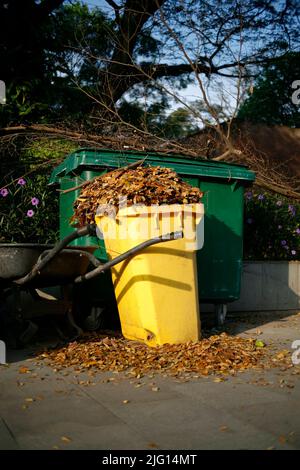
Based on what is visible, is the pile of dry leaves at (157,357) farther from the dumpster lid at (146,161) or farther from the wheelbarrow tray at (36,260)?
the dumpster lid at (146,161)

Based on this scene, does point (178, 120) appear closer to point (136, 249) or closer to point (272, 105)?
point (136, 249)

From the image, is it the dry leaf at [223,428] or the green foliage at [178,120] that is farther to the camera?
the green foliage at [178,120]

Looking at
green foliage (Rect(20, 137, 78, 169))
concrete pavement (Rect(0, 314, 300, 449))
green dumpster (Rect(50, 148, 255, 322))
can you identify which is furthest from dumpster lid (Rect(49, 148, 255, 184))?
concrete pavement (Rect(0, 314, 300, 449))

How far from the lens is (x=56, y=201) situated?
24.1ft

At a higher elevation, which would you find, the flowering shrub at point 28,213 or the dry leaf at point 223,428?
the flowering shrub at point 28,213

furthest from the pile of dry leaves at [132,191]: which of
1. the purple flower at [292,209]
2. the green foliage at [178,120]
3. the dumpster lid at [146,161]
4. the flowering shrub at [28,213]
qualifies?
the purple flower at [292,209]

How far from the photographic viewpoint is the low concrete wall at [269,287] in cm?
792

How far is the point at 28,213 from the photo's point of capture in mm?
7059

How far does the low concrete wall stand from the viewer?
7922 mm

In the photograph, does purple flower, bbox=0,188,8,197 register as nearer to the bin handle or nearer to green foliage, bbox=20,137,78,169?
green foliage, bbox=20,137,78,169

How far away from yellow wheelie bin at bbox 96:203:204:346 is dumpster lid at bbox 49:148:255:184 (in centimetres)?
95

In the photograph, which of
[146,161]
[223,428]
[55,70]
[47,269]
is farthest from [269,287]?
[55,70]

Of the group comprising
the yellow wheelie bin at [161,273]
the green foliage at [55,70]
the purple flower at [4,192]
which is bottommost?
the yellow wheelie bin at [161,273]

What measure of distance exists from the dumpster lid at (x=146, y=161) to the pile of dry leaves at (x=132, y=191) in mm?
406
